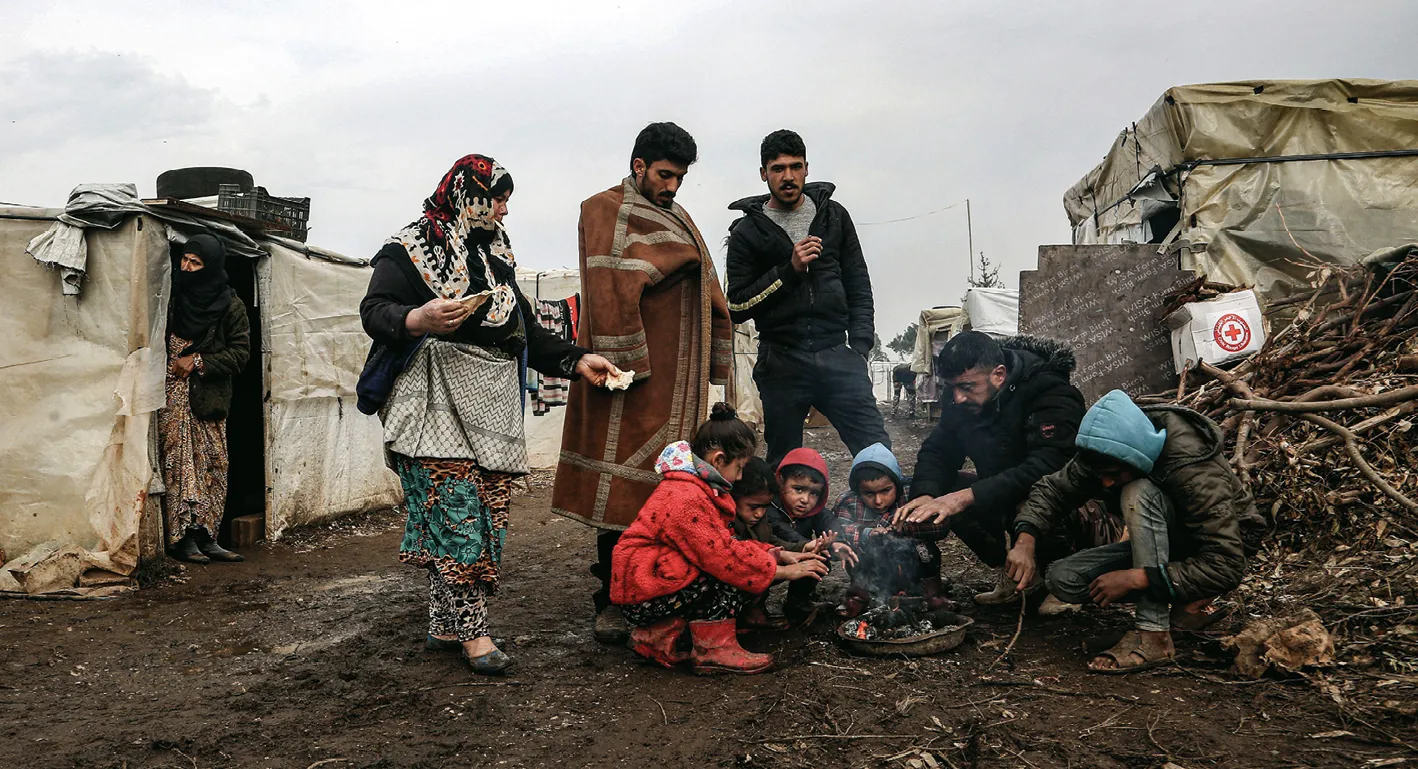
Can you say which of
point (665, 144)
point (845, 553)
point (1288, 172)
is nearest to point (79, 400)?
point (665, 144)

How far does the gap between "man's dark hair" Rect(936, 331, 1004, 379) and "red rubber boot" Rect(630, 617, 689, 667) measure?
1338 millimetres

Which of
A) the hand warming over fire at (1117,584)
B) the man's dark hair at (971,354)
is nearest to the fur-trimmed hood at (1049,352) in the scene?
the man's dark hair at (971,354)

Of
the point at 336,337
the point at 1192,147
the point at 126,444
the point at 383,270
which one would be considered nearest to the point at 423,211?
the point at 383,270

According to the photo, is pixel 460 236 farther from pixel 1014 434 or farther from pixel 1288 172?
pixel 1288 172

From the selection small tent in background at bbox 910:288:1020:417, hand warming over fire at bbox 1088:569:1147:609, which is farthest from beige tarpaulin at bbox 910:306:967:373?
hand warming over fire at bbox 1088:569:1147:609

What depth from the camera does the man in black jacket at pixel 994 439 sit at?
11.1ft

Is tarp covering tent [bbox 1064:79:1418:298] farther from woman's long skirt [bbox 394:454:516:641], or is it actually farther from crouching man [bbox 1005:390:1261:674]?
woman's long skirt [bbox 394:454:516:641]

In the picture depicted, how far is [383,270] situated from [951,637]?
7.40 feet

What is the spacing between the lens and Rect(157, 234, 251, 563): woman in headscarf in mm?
5254

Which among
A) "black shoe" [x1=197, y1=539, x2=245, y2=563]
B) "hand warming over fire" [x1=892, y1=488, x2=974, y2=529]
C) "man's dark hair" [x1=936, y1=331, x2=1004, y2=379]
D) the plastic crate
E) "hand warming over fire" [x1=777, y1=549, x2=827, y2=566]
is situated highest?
the plastic crate

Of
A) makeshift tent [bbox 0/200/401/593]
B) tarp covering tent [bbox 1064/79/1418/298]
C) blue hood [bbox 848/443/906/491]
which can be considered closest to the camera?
blue hood [bbox 848/443/906/491]

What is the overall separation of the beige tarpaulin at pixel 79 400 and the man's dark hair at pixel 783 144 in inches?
135

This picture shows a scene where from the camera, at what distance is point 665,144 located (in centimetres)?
348

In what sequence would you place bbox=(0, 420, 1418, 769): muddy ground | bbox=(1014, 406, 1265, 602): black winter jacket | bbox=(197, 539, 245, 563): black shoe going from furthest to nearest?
bbox=(197, 539, 245, 563): black shoe, bbox=(1014, 406, 1265, 602): black winter jacket, bbox=(0, 420, 1418, 769): muddy ground
